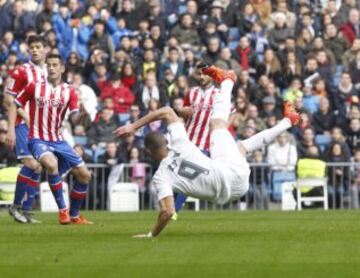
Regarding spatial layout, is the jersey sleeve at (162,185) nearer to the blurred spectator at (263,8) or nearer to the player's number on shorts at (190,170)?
the player's number on shorts at (190,170)

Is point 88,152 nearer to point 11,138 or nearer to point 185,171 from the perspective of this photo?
point 11,138

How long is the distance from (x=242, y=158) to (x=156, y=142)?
135 centimetres

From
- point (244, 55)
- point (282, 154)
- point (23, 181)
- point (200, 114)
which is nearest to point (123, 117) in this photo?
point (244, 55)

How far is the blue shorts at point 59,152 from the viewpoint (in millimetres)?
21031

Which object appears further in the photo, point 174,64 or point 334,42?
point 334,42

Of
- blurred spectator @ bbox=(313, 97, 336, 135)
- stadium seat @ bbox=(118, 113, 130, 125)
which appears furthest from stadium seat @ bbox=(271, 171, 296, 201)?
stadium seat @ bbox=(118, 113, 130, 125)

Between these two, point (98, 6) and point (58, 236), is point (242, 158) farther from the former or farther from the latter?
point (98, 6)

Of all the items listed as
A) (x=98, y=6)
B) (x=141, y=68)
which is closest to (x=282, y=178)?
(x=141, y=68)

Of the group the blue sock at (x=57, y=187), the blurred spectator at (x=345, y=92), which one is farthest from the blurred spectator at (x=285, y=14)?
the blue sock at (x=57, y=187)

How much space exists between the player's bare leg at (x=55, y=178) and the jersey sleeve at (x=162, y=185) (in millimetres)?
3551

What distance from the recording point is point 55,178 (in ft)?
69.3

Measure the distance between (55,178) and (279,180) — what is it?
368 inches

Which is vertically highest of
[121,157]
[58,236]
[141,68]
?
[141,68]

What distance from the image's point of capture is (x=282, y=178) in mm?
29672
